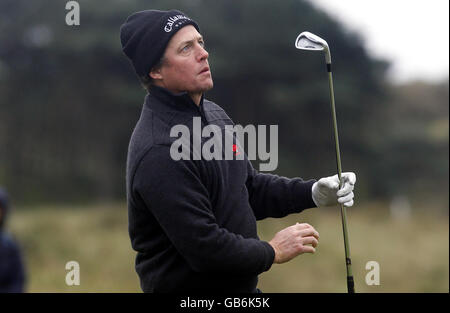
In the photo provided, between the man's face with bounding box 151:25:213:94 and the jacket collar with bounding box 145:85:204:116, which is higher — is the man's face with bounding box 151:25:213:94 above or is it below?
above

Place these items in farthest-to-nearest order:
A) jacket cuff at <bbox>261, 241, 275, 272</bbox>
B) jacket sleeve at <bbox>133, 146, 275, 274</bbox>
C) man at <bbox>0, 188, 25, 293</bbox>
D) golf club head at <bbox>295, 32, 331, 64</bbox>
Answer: man at <bbox>0, 188, 25, 293</bbox>
golf club head at <bbox>295, 32, 331, 64</bbox>
jacket cuff at <bbox>261, 241, 275, 272</bbox>
jacket sleeve at <bbox>133, 146, 275, 274</bbox>

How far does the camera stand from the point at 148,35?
326 centimetres

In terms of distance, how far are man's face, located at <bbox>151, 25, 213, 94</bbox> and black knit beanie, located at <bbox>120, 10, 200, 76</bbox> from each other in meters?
0.04

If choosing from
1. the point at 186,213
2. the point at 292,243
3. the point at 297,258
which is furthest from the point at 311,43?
the point at 297,258

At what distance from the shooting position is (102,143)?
96.8 ft

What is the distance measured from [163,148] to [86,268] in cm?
1364

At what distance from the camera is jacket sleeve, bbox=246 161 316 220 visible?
3.63 metres

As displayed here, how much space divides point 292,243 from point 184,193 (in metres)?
0.60

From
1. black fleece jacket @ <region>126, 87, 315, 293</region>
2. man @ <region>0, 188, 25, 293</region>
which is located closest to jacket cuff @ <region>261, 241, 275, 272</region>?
black fleece jacket @ <region>126, 87, 315, 293</region>

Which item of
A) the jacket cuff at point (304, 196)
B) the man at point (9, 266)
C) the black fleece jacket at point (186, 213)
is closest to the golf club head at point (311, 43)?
the black fleece jacket at point (186, 213)

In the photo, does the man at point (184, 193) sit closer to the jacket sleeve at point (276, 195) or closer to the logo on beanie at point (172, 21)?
the logo on beanie at point (172, 21)

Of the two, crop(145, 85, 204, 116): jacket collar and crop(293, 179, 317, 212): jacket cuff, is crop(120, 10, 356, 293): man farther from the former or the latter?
crop(293, 179, 317, 212): jacket cuff
